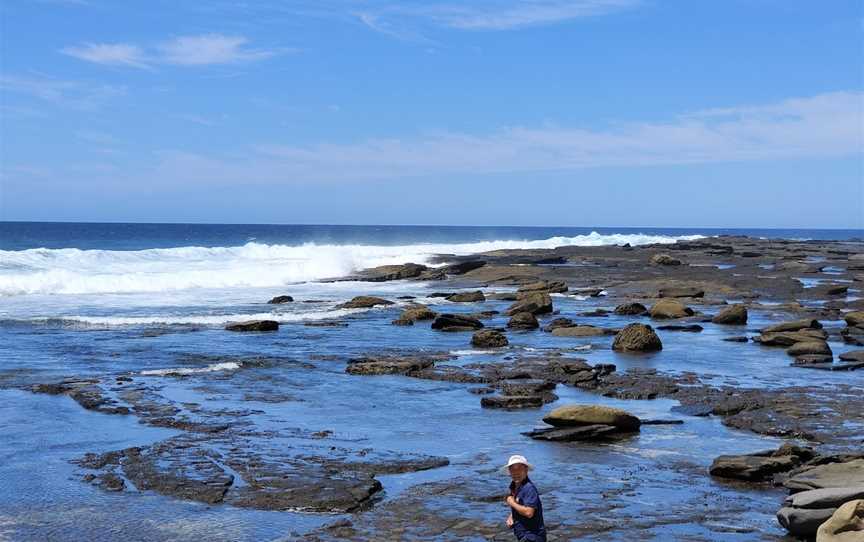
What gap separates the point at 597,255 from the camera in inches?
3155

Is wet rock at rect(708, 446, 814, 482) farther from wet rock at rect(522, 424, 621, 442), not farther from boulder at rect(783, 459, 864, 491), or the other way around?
wet rock at rect(522, 424, 621, 442)

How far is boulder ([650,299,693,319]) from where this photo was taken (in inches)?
1298

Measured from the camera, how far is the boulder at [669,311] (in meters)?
33.0

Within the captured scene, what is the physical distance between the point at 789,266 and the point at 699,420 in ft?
160

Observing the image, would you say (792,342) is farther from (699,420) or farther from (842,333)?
(699,420)

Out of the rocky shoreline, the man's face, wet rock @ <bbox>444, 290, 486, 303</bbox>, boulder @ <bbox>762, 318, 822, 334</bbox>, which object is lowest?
the rocky shoreline

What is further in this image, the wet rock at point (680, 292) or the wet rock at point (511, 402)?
the wet rock at point (680, 292)

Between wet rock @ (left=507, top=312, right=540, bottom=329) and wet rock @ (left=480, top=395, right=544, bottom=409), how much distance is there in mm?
12535

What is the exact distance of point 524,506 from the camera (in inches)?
328

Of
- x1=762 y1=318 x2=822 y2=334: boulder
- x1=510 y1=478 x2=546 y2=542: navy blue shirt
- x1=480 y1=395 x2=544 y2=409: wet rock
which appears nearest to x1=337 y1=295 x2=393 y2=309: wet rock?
x1=762 y1=318 x2=822 y2=334: boulder

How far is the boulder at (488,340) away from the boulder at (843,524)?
1627 cm

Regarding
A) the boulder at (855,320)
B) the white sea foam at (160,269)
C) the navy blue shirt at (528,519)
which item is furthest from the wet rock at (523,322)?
the navy blue shirt at (528,519)

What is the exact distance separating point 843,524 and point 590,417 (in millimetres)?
5977

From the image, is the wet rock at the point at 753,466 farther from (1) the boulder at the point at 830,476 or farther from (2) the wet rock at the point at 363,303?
(2) the wet rock at the point at 363,303
